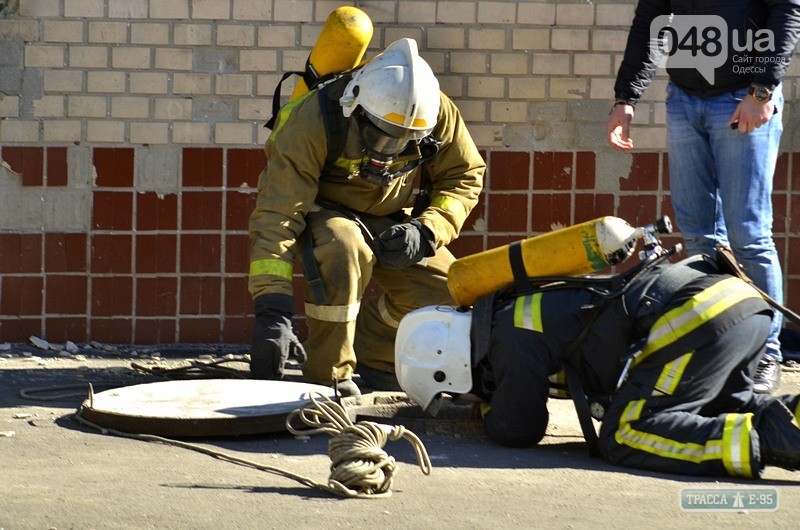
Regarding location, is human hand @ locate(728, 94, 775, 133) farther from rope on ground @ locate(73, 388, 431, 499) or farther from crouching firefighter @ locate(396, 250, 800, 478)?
rope on ground @ locate(73, 388, 431, 499)

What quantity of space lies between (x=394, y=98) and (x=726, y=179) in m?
1.41

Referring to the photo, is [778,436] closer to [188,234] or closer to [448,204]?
[448,204]

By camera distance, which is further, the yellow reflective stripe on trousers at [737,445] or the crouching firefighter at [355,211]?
the crouching firefighter at [355,211]

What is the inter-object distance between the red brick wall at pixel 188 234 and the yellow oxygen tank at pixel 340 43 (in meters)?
0.80

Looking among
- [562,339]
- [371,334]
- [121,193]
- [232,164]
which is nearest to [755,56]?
[562,339]

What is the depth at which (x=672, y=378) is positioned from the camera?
409 cm

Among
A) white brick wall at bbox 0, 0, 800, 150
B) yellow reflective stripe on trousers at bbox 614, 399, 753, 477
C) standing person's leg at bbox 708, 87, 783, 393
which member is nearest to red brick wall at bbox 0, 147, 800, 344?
white brick wall at bbox 0, 0, 800, 150

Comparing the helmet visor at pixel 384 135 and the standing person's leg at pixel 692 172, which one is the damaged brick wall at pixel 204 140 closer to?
the standing person's leg at pixel 692 172

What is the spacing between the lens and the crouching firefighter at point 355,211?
4938mm

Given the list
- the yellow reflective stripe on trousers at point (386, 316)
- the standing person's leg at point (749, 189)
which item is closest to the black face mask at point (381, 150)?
the yellow reflective stripe on trousers at point (386, 316)

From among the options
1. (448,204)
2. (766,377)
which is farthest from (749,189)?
(448,204)

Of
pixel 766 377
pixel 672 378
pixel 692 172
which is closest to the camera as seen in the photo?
pixel 672 378

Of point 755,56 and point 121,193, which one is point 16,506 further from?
point 755,56

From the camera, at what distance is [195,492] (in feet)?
12.4
